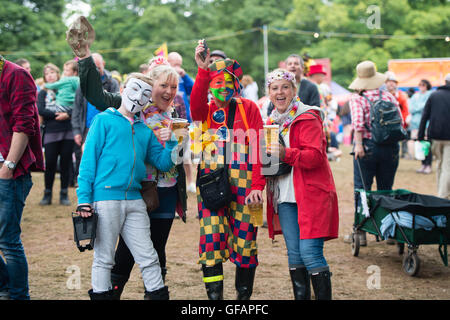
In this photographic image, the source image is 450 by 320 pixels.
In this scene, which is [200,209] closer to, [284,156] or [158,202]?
[158,202]

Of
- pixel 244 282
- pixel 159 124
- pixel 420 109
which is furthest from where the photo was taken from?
pixel 420 109

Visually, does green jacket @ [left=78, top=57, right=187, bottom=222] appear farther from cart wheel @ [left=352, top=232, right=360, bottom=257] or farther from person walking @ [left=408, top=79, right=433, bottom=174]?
person walking @ [left=408, top=79, right=433, bottom=174]

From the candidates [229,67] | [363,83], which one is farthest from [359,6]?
[229,67]

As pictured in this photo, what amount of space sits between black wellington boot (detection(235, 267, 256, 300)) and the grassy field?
314mm

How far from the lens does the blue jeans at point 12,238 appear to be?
3.60m

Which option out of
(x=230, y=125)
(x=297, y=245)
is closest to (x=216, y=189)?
(x=230, y=125)

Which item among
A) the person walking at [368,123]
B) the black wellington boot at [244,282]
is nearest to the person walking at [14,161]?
the black wellington boot at [244,282]

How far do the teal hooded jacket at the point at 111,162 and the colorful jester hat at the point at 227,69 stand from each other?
80cm

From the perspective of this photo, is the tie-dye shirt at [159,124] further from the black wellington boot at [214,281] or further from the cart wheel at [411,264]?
the cart wheel at [411,264]

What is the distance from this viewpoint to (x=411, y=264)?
5070mm

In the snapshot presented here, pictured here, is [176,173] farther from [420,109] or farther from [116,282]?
[420,109]

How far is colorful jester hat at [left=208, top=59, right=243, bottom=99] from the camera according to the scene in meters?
3.81

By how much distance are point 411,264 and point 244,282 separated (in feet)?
6.72

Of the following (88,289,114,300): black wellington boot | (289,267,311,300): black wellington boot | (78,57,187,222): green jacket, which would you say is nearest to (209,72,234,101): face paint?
(78,57,187,222): green jacket
